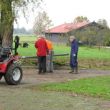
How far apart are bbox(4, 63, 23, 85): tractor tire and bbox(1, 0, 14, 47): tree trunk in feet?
27.4

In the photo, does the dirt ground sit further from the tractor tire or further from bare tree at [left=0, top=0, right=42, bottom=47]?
bare tree at [left=0, top=0, right=42, bottom=47]

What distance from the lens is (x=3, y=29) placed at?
29.7m

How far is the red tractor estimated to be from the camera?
1773 cm

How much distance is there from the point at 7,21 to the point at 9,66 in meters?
9.96

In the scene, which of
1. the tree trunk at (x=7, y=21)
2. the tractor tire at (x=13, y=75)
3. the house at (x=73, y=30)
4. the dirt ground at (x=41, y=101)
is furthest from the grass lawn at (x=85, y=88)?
the house at (x=73, y=30)

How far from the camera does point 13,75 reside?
18.1m

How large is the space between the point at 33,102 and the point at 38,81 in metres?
6.33

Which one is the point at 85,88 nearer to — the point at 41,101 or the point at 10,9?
the point at 41,101

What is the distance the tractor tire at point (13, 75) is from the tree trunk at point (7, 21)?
834 cm

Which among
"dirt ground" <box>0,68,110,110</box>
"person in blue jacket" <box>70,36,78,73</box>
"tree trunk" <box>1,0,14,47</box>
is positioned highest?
"tree trunk" <box>1,0,14,47</box>

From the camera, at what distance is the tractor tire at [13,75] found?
58.7ft

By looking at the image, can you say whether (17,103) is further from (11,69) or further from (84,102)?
(11,69)

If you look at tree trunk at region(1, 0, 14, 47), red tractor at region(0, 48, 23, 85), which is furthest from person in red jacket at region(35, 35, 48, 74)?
red tractor at region(0, 48, 23, 85)

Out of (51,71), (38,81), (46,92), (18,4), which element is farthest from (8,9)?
(46,92)
